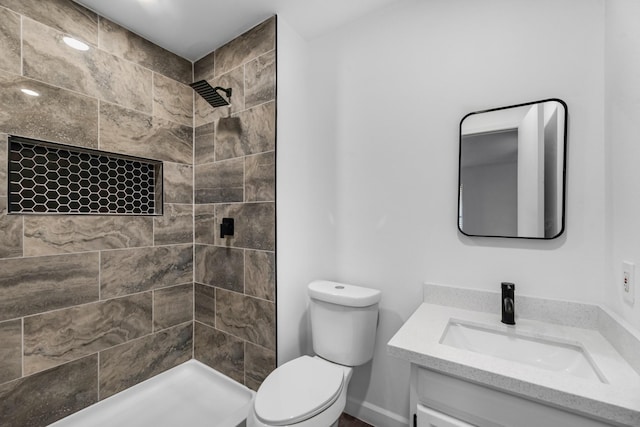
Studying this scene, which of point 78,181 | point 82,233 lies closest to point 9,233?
point 82,233

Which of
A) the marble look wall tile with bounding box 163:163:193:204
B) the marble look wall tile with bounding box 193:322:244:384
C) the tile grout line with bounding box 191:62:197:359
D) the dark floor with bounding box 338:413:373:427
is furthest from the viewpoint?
the tile grout line with bounding box 191:62:197:359

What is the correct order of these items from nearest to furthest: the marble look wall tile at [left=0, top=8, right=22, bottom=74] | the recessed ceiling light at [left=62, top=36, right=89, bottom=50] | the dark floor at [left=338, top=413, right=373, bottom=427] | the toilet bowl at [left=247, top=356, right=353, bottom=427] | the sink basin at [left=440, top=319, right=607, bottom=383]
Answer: the sink basin at [left=440, top=319, right=607, bottom=383] → the toilet bowl at [left=247, top=356, right=353, bottom=427] → the marble look wall tile at [left=0, top=8, right=22, bottom=74] → the recessed ceiling light at [left=62, top=36, right=89, bottom=50] → the dark floor at [left=338, top=413, right=373, bottom=427]

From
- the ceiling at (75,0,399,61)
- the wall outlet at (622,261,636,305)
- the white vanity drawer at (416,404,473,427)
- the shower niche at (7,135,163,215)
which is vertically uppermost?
the ceiling at (75,0,399,61)

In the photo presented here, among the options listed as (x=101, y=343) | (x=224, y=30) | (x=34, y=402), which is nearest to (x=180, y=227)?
(x=101, y=343)

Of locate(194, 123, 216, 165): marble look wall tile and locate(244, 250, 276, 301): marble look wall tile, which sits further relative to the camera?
locate(194, 123, 216, 165): marble look wall tile

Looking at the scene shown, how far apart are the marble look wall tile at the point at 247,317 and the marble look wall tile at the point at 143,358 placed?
1.15 ft

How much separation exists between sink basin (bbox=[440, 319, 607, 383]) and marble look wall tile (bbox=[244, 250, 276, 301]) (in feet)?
3.18

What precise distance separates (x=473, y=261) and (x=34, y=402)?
2.34 meters

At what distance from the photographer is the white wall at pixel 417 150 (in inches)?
47.6

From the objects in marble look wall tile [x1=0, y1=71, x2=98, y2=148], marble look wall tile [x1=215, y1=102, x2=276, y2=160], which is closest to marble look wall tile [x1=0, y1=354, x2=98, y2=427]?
marble look wall tile [x1=0, y1=71, x2=98, y2=148]

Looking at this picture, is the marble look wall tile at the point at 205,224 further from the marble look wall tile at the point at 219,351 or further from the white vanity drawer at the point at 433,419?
the white vanity drawer at the point at 433,419

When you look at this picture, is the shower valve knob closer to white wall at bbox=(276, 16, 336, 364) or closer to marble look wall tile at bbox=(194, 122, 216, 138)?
white wall at bbox=(276, 16, 336, 364)

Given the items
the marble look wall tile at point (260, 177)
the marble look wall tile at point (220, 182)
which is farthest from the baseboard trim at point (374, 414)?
the marble look wall tile at point (220, 182)

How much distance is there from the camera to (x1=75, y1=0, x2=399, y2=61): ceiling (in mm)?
1613
